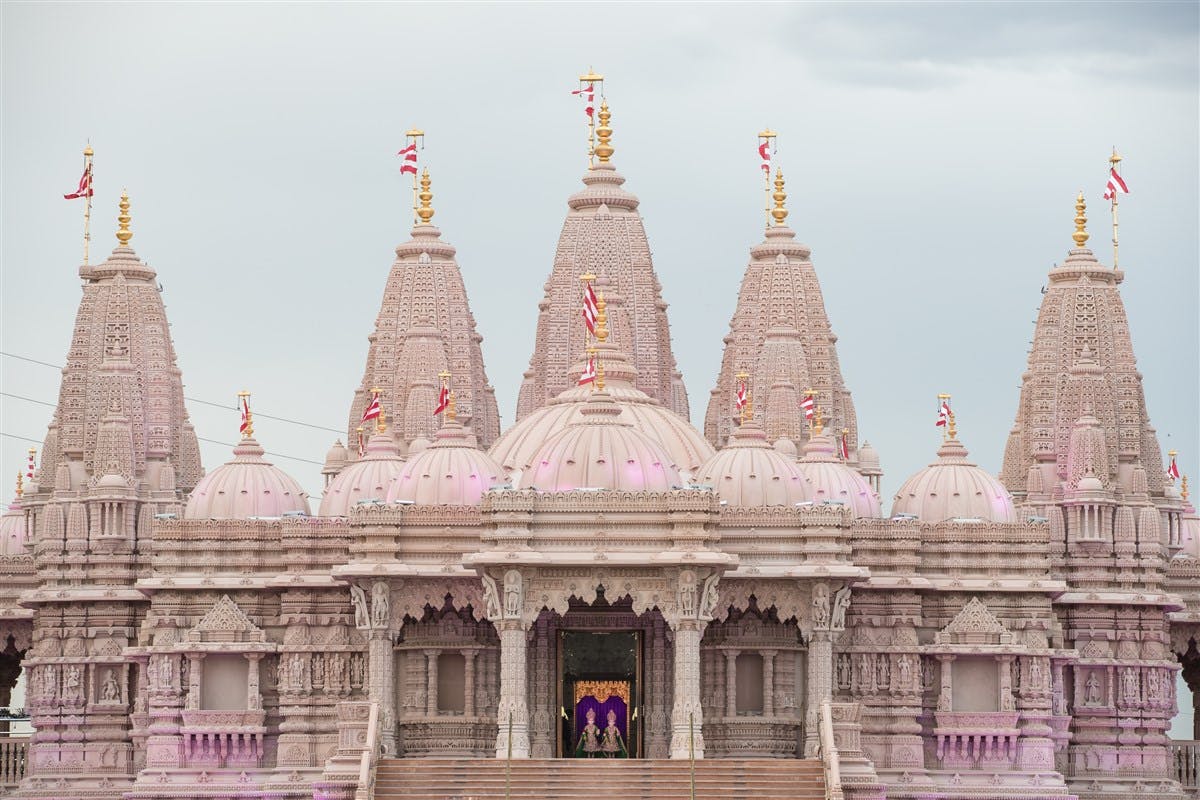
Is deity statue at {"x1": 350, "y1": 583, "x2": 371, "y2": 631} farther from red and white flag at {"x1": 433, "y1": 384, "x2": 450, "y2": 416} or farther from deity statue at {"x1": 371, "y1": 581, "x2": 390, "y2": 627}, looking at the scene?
red and white flag at {"x1": 433, "y1": 384, "x2": 450, "y2": 416}

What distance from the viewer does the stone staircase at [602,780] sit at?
87.6 metres

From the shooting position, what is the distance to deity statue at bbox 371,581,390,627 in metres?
93.2

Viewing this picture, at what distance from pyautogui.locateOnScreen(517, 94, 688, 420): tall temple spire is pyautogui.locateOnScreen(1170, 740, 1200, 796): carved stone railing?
15250mm

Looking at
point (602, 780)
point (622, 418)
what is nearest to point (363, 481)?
point (622, 418)

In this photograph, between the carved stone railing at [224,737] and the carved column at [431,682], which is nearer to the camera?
the carved column at [431,682]

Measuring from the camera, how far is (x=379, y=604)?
306 feet

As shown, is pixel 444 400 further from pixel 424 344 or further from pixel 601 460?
pixel 601 460

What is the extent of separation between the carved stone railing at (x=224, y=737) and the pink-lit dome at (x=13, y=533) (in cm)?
1544

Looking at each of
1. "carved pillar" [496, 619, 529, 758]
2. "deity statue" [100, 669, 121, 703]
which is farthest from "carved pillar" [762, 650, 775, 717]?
"deity statue" [100, 669, 121, 703]

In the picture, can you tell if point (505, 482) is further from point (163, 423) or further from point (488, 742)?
point (163, 423)

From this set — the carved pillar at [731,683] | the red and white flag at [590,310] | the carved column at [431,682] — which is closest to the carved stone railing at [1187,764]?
the carved pillar at [731,683]

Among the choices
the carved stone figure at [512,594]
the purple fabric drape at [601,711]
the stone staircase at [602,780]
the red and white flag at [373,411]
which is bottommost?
the stone staircase at [602,780]

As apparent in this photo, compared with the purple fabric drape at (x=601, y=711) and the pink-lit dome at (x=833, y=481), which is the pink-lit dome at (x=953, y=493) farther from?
the purple fabric drape at (x=601, y=711)

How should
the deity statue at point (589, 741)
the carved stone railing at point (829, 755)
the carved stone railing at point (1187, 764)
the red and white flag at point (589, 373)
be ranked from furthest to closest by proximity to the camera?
the carved stone railing at point (1187, 764), the red and white flag at point (589, 373), the deity statue at point (589, 741), the carved stone railing at point (829, 755)
